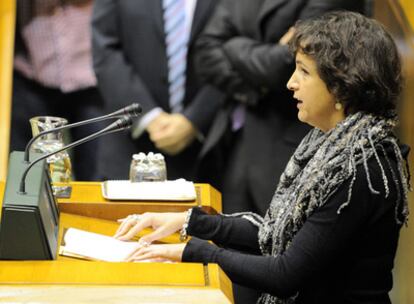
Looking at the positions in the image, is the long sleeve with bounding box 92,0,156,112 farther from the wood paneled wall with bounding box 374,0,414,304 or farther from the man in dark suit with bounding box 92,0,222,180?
the wood paneled wall with bounding box 374,0,414,304

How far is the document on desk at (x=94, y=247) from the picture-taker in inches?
81.2

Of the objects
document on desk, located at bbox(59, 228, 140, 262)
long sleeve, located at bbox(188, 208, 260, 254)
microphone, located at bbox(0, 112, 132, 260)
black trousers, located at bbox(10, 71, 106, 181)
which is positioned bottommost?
black trousers, located at bbox(10, 71, 106, 181)

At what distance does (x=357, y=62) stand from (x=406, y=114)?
96 cm

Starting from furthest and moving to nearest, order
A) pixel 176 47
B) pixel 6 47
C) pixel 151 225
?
pixel 6 47
pixel 176 47
pixel 151 225

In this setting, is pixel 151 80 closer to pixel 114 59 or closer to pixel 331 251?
pixel 114 59

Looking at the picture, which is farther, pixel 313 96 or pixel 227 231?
pixel 227 231

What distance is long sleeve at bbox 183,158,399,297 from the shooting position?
191cm

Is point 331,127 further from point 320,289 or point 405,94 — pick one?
point 405,94

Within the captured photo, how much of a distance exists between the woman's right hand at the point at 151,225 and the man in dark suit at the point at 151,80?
1395 mm

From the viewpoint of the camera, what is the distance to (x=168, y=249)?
2.05 metres

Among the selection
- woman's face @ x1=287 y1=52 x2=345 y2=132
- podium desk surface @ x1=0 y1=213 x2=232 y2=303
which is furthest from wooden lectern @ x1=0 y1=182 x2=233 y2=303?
woman's face @ x1=287 y1=52 x2=345 y2=132

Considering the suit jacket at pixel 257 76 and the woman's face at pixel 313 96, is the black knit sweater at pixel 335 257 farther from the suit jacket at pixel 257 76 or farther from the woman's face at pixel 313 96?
the suit jacket at pixel 257 76

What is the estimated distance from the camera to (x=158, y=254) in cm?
204

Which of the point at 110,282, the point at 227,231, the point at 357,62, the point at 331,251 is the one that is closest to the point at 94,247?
the point at 110,282
